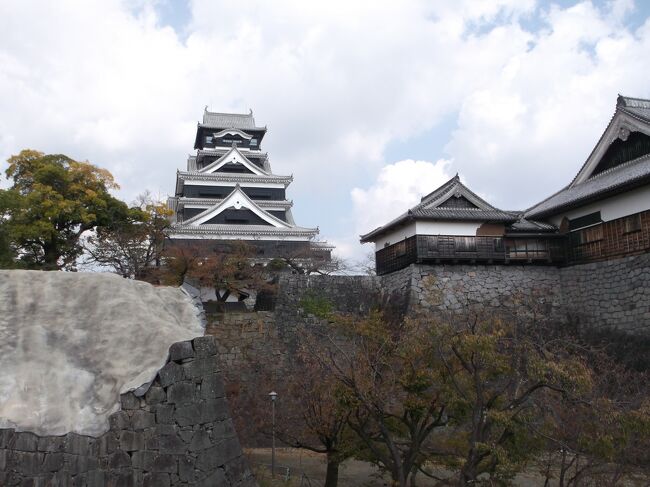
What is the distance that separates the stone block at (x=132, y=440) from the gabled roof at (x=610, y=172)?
13.4 m

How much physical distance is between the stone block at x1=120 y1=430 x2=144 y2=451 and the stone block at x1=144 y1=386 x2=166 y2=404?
34 centimetres

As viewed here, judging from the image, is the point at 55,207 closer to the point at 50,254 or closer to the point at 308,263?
the point at 50,254

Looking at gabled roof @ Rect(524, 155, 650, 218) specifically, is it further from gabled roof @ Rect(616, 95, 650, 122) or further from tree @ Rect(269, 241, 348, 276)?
tree @ Rect(269, 241, 348, 276)

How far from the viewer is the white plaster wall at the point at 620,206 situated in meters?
14.7

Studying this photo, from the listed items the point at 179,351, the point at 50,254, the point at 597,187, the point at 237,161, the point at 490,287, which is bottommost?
the point at 179,351

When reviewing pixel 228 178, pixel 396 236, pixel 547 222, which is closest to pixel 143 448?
pixel 396 236

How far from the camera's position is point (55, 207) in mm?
16906

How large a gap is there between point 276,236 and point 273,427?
16006 millimetres

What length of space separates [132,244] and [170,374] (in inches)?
526

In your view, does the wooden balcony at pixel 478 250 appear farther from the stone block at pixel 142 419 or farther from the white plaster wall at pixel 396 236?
the stone block at pixel 142 419

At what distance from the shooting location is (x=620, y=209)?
15.5 m

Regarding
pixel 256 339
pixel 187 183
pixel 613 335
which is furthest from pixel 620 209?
pixel 187 183

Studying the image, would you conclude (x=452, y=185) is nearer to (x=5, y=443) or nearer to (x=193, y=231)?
(x=193, y=231)

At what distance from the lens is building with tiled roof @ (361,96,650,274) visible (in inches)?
634
